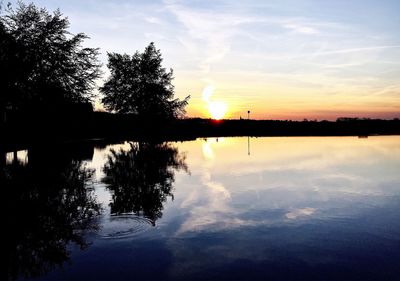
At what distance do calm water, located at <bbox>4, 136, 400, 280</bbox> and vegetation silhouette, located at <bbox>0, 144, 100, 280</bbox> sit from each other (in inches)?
1.5

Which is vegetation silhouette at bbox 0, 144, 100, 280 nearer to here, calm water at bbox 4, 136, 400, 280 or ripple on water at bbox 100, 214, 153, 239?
calm water at bbox 4, 136, 400, 280

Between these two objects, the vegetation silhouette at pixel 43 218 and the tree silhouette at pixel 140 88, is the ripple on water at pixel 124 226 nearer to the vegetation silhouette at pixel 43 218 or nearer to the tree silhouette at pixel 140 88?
the vegetation silhouette at pixel 43 218

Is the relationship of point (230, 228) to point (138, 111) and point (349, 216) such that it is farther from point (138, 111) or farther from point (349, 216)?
point (138, 111)

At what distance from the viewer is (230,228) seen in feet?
40.3

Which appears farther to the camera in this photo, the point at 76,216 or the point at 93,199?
the point at 93,199

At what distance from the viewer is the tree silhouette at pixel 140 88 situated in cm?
7638

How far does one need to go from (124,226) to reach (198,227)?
240cm

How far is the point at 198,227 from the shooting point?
12430mm

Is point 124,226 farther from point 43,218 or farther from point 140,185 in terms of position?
point 140,185

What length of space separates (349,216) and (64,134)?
47.6 meters

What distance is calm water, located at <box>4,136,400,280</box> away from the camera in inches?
348

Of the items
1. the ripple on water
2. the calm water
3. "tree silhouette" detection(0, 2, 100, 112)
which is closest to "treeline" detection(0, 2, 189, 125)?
"tree silhouette" detection(0, 2, 100, 112)

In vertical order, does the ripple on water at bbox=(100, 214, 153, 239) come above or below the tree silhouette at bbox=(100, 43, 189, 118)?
below

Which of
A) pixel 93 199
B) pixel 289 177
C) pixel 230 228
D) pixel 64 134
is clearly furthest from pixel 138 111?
pixel 230 228
